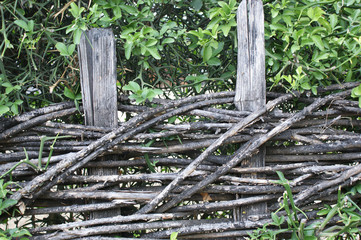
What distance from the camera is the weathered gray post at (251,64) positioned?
118 cm

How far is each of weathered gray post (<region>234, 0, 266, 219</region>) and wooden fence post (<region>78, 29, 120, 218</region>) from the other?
1.44 feet

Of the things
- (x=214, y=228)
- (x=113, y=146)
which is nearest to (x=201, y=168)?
(x=214, y=228)

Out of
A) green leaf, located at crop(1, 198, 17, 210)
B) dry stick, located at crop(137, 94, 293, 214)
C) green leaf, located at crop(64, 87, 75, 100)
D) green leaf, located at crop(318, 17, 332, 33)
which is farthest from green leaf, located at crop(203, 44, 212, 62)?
green leaf, located at crop(1, 198, 17, 210)

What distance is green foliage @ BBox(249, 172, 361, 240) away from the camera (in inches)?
45.4

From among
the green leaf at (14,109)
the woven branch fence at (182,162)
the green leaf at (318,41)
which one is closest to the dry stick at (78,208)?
the woven branch fence at (182,162)

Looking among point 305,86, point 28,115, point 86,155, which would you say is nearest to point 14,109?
point 28,115

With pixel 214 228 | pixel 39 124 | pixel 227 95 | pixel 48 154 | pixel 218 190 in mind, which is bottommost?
pixel 214 228

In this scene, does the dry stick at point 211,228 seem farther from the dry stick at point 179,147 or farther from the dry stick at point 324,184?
the dry stick at point 179,147

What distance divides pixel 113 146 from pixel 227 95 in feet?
1.46

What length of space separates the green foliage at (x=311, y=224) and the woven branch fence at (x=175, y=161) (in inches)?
1.6

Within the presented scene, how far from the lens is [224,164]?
1.21 m

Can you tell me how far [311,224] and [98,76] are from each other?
0.90m

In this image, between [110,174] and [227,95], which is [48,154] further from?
[227,95]

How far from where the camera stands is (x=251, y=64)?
3.96 feet
